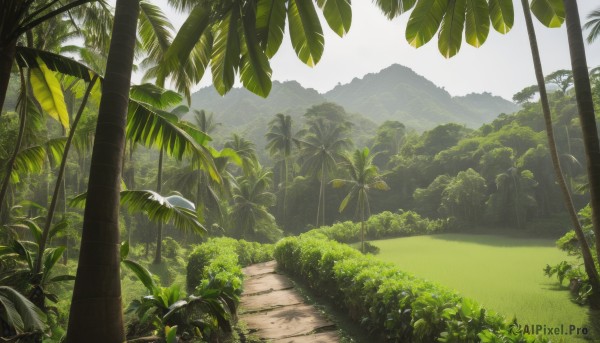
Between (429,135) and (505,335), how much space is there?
42.9 meters

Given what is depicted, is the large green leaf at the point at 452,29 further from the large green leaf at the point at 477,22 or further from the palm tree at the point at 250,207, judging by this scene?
the palm tree at the point at 250,207

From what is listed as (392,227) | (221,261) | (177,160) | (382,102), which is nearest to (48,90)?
(177,160)

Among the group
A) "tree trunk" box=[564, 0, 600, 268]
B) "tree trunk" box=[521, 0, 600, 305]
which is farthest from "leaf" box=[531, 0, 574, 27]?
"tree trunk" box=[521, 0, 600, 305]

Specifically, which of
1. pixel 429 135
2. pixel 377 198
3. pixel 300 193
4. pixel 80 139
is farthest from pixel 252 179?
pixel 80 139

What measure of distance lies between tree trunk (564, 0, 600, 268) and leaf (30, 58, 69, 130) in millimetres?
8155

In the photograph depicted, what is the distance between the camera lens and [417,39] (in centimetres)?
455

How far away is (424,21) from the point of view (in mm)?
4398

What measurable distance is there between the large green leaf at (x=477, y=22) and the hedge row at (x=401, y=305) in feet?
11.1

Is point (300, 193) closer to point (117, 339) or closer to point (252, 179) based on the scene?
point (252, 179)

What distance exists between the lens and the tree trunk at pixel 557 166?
700 cm

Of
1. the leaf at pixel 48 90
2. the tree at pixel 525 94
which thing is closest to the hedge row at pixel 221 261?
the leaf at pixel 48 90

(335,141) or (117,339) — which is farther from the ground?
(335,141)

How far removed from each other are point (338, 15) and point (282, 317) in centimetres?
625

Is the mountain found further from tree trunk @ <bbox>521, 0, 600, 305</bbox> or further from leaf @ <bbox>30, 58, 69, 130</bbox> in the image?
leaf @ <bbox>30, 58, 69, 130</bbox>
